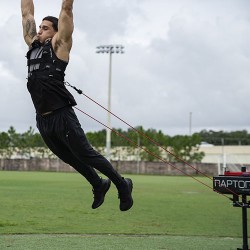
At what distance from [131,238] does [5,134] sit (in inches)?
2881

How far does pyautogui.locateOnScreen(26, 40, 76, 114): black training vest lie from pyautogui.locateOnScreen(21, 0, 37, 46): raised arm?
1.72 feet

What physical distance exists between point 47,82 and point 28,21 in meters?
1.13

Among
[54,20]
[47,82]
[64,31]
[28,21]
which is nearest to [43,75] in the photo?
[47,82]

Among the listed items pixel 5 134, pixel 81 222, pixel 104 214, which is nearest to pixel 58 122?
pixel 81 222

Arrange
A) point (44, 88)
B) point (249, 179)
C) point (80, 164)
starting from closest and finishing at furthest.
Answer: point (44, 88)
point (80, 164)
point (249, 179)

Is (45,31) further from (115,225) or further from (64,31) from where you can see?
(115,225)

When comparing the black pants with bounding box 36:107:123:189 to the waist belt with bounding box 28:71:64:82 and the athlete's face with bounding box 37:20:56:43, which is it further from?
the athlete's face with bounding box 37:20:56:43

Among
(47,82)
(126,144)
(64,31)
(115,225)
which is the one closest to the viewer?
(64,31)

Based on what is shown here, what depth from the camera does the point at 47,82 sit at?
20.5ft

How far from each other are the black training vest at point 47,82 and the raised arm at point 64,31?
3.8 inches

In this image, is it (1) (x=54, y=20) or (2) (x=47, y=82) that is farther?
(1) (x=54, y=20)

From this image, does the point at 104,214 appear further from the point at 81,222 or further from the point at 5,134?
the point at 5,134

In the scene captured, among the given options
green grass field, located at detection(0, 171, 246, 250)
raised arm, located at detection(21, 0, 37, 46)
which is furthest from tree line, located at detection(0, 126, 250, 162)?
raised arm, located at detection(21, 0, 37, 46)

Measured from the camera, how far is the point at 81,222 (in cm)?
1402
